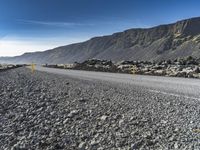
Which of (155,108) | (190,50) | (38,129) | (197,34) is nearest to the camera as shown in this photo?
(38,129)

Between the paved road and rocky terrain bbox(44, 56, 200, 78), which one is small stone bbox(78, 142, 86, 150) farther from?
rocky terrain bbox(44, 56, 200, 78)

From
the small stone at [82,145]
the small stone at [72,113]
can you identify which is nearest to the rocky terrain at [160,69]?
the small stone at [72,113]

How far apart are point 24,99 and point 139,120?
6259mm

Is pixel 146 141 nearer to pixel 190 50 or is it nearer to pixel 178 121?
pixel 178 121

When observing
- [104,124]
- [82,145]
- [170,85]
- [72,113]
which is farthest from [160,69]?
[82,145]

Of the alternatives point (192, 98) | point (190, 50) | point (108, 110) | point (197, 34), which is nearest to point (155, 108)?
point (108, 110)

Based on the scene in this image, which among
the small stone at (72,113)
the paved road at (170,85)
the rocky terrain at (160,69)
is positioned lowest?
the rocky terrain at (160,69)

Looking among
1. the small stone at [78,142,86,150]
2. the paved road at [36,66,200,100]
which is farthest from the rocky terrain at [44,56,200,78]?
the small stone at [78,142,86,150]

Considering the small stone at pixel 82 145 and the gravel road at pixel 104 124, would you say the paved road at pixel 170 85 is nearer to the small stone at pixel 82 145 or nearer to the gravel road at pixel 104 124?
the gravel road at pixel 104 124

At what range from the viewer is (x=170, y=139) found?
20.1 ft

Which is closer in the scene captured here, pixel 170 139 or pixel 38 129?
pixel 170 139

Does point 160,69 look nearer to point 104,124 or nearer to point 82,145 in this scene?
point 104,124

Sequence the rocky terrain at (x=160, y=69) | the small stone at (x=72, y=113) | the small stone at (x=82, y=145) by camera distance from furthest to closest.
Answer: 1. the rocky terrain at (x=160, y=69)
2. the small stone at (x=72, y=113)
3. the small stone at (x=82, y=145)

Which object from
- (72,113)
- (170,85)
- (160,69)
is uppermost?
(72,113)
